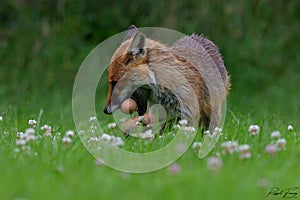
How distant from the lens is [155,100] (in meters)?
6.74

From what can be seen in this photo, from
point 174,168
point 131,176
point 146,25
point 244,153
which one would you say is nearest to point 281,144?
point 244,153

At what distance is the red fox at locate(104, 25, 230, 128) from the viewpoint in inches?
261

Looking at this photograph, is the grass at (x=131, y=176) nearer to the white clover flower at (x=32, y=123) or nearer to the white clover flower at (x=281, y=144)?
the white clover flower at (x=281, y=144)

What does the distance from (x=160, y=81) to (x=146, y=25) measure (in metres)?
5.38

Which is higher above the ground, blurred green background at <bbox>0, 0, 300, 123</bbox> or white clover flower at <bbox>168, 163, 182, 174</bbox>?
blurred green background at <bbox>0, 0, 300, 123</bbox>

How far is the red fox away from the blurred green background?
4422 mm

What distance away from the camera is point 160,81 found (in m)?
6.71

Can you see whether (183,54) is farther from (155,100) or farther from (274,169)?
(274,169)

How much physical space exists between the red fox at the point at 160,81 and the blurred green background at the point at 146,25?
442cm

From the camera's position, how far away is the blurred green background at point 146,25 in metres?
11.7

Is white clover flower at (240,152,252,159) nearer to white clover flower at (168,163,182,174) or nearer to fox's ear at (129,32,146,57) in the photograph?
Result: white clover flower at (168,163,182,174)

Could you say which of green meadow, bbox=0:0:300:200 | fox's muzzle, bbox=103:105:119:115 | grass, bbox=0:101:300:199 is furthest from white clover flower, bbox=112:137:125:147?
green meadow, bbox=0:0:300:200

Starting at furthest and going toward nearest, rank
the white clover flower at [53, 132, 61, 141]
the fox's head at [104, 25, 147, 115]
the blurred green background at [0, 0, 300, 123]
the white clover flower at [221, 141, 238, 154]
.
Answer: the blurred green background at [0, 0, 300, 123], the fox's head at [104, 25, 147, 115], the white clover flower at [53, 132, 61, 141], the white clover flower at [221, 141, 238, 154]

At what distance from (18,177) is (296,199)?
64.9 inches
